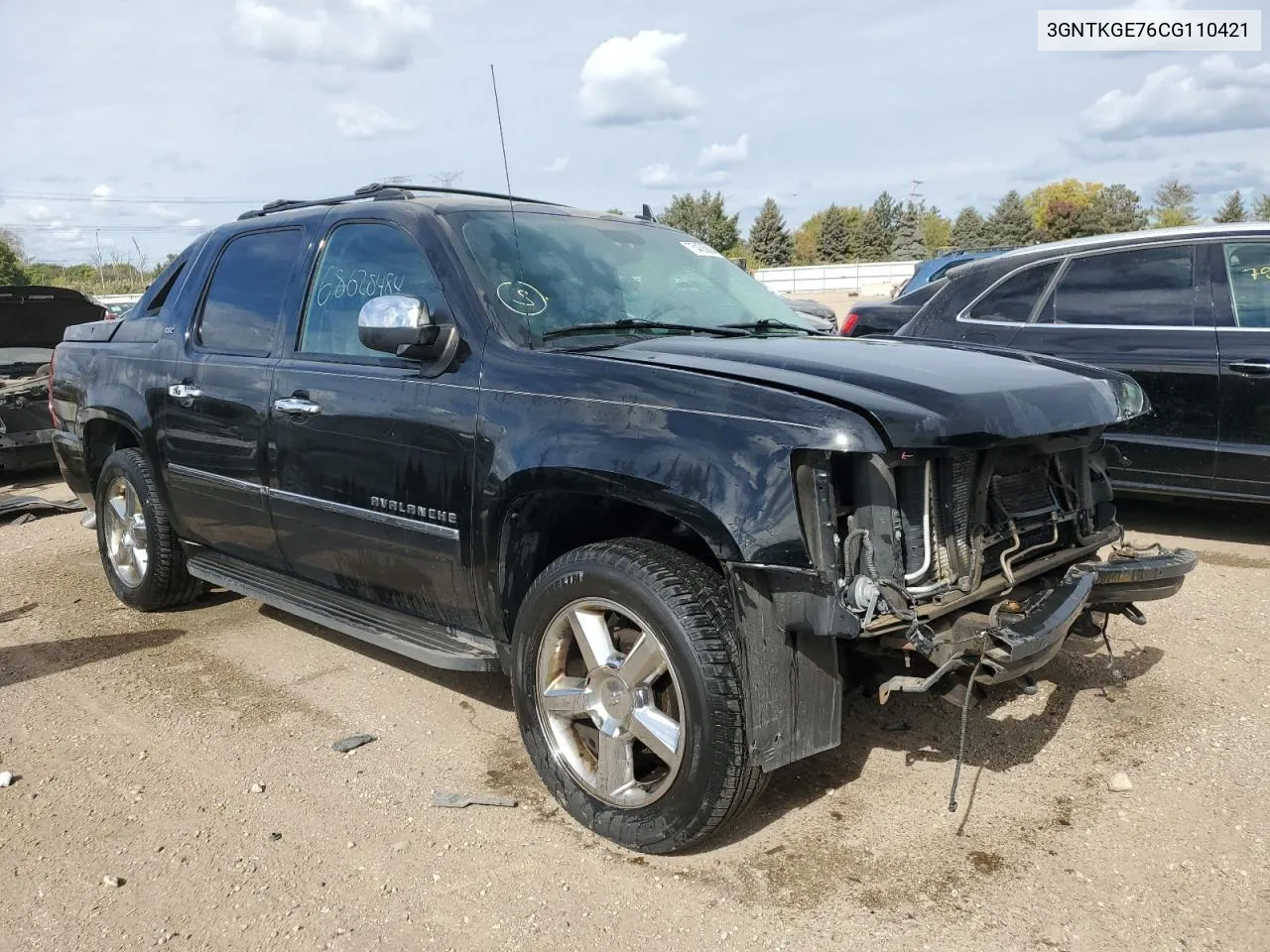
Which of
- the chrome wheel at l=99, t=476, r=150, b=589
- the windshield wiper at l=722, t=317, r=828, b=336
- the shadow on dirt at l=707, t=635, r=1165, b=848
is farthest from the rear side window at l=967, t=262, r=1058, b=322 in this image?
the chrome wheel at l=99, t=476, r=150, b=589

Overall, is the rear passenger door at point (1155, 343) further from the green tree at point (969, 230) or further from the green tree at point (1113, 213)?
the green tree at point (969, 230)

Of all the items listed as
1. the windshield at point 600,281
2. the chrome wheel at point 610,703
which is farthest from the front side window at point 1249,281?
the chrome wheel at point 610,703

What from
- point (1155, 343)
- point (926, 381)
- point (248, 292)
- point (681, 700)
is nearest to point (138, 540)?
point (248, 292)

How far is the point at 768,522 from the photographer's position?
2.56 metres

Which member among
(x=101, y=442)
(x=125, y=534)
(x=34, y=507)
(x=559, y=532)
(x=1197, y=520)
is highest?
(x=101, y=442)

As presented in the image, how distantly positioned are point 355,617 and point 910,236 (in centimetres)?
8151

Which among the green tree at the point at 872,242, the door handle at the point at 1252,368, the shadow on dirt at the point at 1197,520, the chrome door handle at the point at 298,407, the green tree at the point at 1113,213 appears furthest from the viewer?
the green tree at the point at 872,242

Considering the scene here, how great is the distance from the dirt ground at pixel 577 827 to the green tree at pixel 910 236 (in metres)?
68.4

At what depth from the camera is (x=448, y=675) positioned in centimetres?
445

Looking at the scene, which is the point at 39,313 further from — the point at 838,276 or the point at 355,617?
the point at 838,276

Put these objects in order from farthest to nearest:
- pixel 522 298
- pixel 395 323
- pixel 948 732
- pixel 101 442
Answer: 1. pixel 101 442
2. pixel 948 732
3. pixel 522 298
4. pixel 395 323

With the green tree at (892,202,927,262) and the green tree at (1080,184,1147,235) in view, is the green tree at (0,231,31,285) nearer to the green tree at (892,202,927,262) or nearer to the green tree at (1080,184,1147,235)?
the green tree at (892,202,927,262)

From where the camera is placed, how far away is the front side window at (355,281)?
145 inches

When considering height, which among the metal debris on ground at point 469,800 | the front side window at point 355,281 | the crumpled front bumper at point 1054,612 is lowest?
the metal debris on ground at point 469,800
